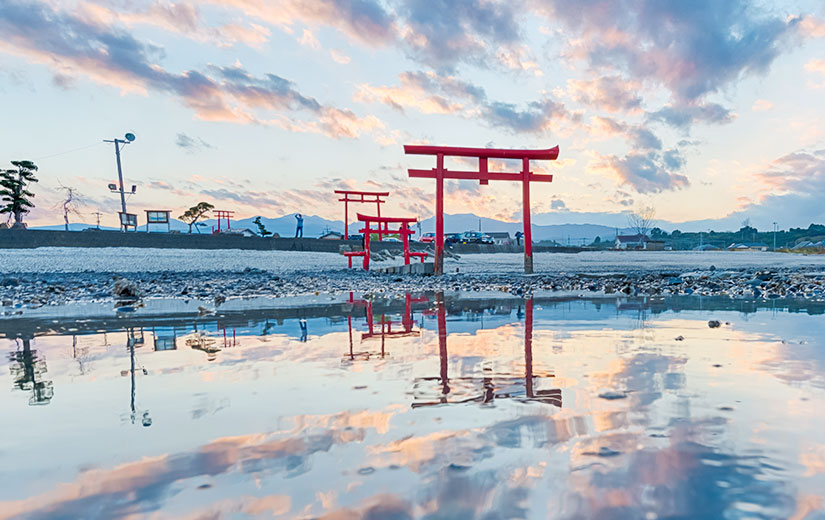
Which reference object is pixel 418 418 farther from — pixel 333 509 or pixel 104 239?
pixel 104 239

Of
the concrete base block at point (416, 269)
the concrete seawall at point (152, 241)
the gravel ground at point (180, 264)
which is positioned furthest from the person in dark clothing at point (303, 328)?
the concrete seawall at point (152, 241)

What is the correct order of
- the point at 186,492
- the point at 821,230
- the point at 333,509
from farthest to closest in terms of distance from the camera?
the point at 821,230 → the point at 186,492 → the point at 333,509

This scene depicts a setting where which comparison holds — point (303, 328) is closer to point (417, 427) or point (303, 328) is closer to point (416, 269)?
point (417, 427)

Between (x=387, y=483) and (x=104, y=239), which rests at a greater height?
(x=104, y=239)

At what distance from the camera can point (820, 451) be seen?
158 cm

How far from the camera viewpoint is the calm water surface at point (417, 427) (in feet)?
4.28

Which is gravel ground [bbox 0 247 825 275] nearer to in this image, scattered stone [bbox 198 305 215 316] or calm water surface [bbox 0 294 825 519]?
scattered stone [bbox 198 305 215 316]

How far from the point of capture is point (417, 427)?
1866mm

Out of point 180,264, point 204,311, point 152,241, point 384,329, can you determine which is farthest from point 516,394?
point 152,241

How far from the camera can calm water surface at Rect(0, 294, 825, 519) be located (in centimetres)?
131

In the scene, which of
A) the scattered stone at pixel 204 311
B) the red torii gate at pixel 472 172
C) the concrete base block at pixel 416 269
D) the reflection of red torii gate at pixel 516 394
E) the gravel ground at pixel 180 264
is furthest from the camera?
the gravel ground at pixel 180 264

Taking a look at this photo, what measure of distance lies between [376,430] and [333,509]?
1.94 ft

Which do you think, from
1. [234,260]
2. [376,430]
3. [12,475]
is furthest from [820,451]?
[234,260]

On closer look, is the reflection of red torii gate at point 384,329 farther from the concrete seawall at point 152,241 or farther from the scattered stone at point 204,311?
the concrete seawall at point 152,241
